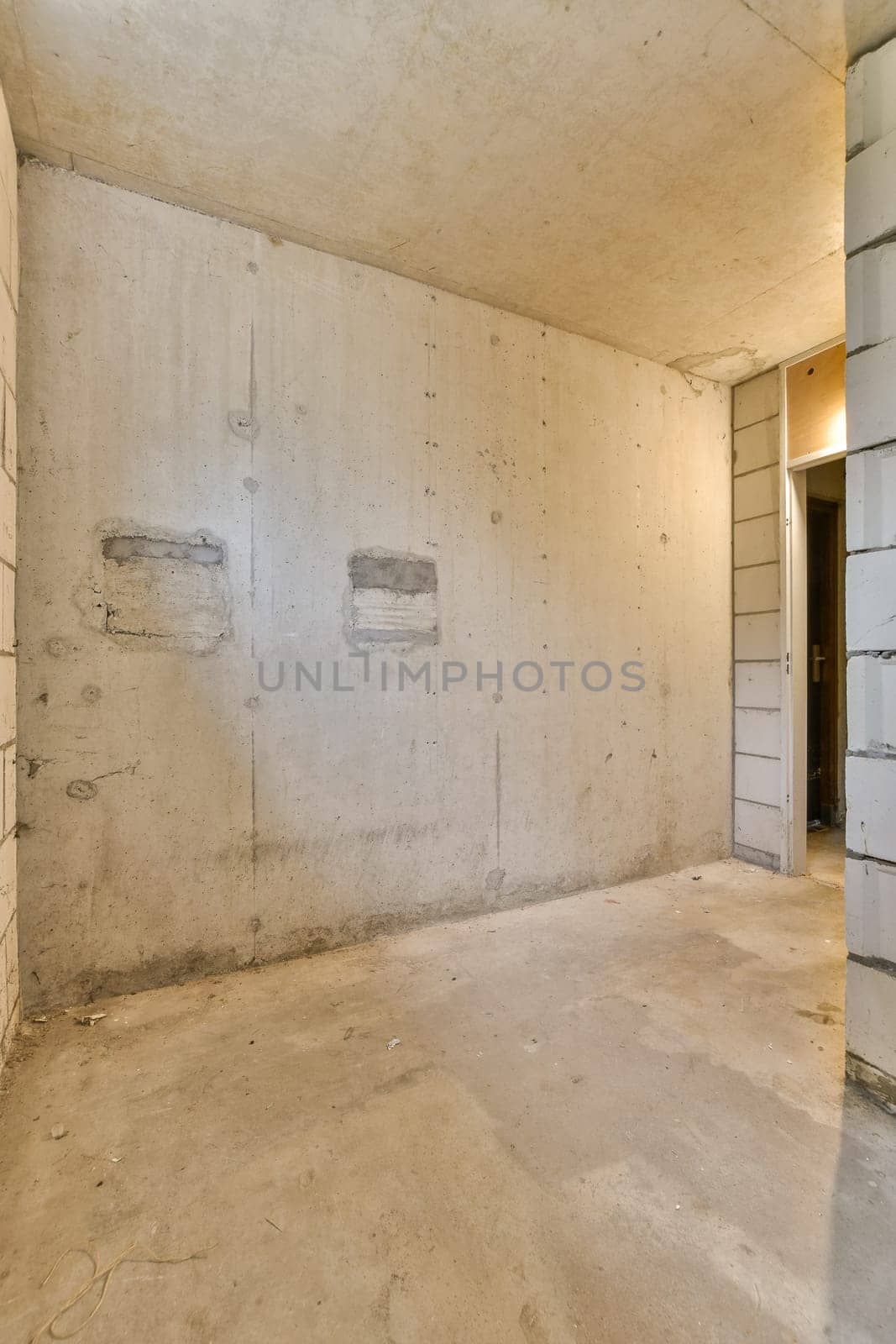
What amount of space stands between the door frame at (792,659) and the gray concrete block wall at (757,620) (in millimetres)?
33

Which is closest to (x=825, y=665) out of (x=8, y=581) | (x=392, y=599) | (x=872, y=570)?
(x=872, y=570)

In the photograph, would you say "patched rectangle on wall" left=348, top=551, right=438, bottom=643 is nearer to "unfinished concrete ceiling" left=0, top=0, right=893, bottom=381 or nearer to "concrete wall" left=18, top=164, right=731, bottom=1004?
"concrete wall" left=18, top=164, right=731, bottom=1004

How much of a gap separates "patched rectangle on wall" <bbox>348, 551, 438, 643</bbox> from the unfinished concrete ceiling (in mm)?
1329

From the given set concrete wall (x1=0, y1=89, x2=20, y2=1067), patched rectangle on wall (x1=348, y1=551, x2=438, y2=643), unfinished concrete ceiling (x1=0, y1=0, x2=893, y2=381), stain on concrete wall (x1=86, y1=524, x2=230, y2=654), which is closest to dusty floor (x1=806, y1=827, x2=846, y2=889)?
patched rectangle on wall (x1=348, y1=551, x2=438, y2=643)

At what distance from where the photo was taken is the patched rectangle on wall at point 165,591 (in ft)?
7.18

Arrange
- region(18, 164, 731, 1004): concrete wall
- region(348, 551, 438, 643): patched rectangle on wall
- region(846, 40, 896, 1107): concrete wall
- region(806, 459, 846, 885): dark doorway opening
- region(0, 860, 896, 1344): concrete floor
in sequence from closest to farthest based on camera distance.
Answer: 1. region(0, 860, 896, 1344): concrete floor
2. region(846, 40, 896, 1107): concrete wall
3. region(18, 164, 731, 1004): concrete wall
4. region(348, 551, 438, 643): patched rectangle on wall
5. region(806, 459, 846, 885): dark doorway opening

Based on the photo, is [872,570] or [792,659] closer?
[872,570]

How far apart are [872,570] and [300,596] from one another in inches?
79.5

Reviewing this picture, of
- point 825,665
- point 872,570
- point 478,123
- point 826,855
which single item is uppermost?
point 478,123

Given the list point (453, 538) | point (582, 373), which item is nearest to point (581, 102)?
point (582, 373)

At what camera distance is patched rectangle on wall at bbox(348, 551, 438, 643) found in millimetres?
2623

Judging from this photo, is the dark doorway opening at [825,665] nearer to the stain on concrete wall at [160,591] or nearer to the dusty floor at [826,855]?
the dusty floor at [826,855]

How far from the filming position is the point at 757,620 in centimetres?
369

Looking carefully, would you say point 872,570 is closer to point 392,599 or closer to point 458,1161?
point 392,599
